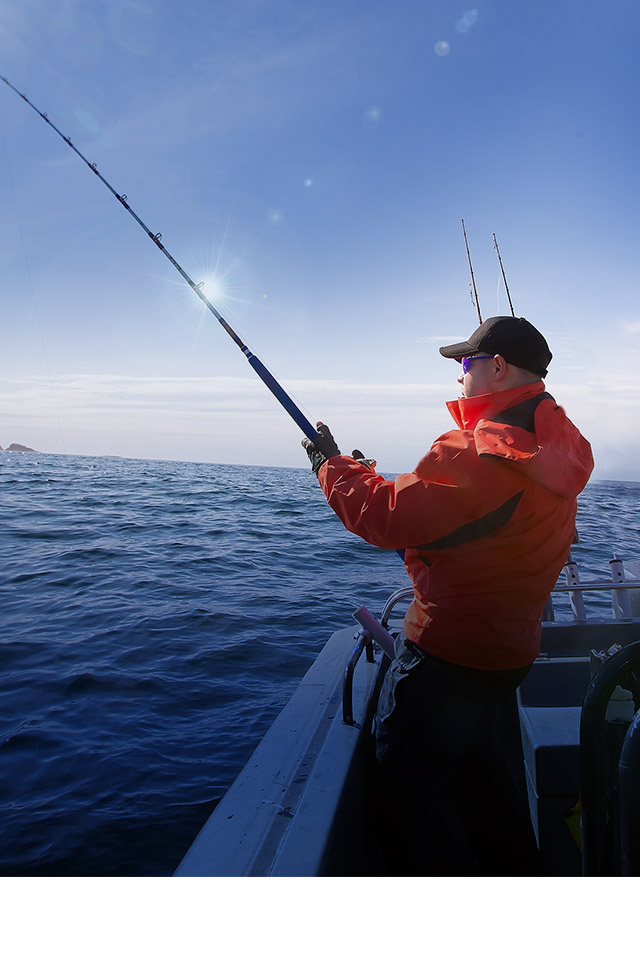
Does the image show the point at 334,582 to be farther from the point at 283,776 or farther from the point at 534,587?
the point at 534,587

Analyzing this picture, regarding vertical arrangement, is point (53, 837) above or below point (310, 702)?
below

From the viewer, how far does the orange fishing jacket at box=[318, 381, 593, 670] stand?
148cm

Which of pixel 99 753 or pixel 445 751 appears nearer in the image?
pixel 445 751

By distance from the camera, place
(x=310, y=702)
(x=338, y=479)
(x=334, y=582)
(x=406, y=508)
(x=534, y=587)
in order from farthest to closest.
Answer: (x=334, y=582) → (x=310, y=702) → (x=338, y=479) → (x=534, y=587) → (x=406, y=508)

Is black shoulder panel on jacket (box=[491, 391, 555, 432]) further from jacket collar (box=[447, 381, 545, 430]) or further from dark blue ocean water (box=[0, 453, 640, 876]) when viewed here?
dark blue ocean water (box=[0, 453, 640, 876])

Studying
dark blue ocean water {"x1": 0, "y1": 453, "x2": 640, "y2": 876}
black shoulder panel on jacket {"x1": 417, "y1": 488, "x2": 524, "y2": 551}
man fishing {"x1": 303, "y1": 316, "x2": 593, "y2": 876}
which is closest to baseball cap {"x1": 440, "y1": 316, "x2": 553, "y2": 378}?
man fishing {"x1": 303, "y1": 316, "x2": 593, "y2": 876}

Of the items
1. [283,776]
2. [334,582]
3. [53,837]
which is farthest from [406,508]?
[334,582]

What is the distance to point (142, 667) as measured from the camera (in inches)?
210

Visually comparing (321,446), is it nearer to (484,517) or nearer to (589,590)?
(484,517)

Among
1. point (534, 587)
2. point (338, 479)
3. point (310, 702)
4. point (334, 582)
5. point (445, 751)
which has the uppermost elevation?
point (338, 479)

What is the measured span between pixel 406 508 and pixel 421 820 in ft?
3.57

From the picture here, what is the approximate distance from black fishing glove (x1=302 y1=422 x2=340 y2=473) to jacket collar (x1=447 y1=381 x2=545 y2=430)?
703mm
